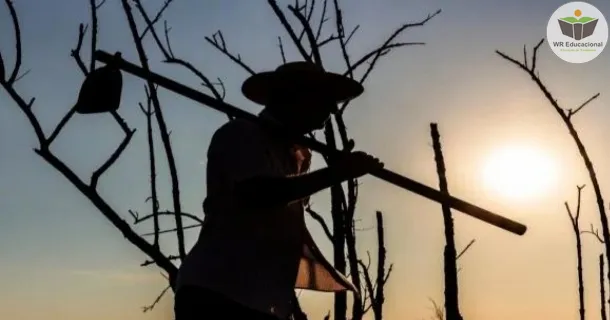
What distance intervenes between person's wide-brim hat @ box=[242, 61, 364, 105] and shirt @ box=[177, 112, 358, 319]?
229 millimetres

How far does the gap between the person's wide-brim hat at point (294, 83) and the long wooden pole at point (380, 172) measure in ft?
0.62

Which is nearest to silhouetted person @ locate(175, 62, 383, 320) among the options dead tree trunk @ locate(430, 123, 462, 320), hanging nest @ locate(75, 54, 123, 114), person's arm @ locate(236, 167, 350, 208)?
person's arm @ locate(236, 167, 350, 208)

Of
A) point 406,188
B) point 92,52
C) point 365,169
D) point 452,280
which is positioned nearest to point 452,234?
point 452,280

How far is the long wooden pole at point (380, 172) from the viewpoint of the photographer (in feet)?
11.8

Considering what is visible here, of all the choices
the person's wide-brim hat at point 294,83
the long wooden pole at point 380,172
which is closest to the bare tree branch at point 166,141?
the long wooden pole at point 380,172

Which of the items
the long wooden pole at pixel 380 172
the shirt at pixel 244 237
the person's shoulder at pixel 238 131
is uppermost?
the long wooden pole at pixel 380 172

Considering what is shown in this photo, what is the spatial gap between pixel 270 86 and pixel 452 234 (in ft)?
7.65

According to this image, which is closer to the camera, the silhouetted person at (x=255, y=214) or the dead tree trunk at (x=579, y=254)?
the silhouetted person at (x=255, y=214)

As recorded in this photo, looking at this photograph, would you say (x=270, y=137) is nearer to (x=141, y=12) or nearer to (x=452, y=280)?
(x=141, y=12)

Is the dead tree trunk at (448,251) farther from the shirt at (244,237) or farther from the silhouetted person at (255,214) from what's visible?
the shirt at (244,237)

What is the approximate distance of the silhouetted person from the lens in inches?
109

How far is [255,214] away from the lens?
2840 millimetres

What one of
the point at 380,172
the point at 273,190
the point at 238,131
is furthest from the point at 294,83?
the point at 380,172

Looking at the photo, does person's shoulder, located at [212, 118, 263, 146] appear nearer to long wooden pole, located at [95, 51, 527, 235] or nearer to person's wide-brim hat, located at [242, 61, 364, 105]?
person's wide-brim hat, located at [242, 61, 364, 105]
